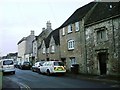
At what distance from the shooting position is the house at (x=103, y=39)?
87.1 ft

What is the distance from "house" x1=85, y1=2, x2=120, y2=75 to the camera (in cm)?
2655

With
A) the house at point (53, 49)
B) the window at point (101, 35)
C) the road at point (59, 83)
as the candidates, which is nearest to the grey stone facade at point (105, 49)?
the window at point (101, 35)

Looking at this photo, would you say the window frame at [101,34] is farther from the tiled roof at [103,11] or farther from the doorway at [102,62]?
the doorway at [102,62]

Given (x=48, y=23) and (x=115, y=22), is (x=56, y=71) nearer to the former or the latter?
(x=115, y=22)

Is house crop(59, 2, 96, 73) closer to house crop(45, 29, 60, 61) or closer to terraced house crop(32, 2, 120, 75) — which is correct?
terraced house crop(32, 2, 120, 75)

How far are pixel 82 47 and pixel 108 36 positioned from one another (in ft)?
21.2

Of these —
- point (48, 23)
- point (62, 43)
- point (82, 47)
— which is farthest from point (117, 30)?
point (48, 23)

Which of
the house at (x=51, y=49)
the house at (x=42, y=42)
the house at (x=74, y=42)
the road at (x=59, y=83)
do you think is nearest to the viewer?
the road at (x=59, y=83)

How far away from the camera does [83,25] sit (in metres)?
33.2

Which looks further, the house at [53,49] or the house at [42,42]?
the house at [42,42]

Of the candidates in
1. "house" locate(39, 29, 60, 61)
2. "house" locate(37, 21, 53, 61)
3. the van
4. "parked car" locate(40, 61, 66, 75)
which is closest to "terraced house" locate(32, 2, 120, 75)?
"parked car" locate(40, 61, 66, 75)

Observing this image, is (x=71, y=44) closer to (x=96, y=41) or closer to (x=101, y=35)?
(x=96, y=41)

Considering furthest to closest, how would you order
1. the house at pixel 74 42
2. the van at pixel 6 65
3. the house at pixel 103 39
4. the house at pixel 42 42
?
the house at pixel 42 42 → the van at pixel 6 65 → the house at pixel 74 42 → the house at pixel 103 39

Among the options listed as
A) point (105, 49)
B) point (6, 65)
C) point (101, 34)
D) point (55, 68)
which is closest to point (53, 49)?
point (6, 65)
